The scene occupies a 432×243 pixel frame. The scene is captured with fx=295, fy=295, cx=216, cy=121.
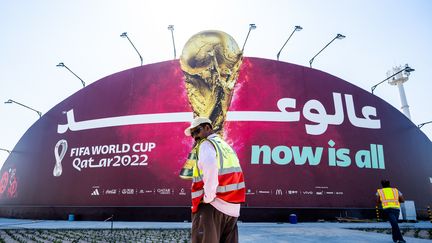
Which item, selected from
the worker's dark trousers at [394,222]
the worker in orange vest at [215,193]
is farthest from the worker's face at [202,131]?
the worker's dark trousers at [394,222]

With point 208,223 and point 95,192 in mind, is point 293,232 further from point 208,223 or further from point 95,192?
point 95,192

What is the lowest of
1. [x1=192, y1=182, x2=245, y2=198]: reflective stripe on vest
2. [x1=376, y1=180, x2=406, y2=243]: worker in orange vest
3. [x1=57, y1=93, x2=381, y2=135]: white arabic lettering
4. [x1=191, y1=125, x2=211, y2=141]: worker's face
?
[x1=376, y1=180, x2=406, y2=243]: worker in orange vest

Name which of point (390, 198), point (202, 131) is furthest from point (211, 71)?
point (202, 131)

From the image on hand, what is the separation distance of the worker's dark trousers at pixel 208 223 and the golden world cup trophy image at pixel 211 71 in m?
13.6

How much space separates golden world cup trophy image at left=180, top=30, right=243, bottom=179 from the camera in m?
16.9

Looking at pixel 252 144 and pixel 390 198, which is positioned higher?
pixel 252 144

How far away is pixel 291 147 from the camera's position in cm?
1633

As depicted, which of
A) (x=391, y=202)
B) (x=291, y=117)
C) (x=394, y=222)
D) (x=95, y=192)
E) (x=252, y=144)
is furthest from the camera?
(x=291, y=117)

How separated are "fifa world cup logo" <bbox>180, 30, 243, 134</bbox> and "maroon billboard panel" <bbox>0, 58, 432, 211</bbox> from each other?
0.44 metres

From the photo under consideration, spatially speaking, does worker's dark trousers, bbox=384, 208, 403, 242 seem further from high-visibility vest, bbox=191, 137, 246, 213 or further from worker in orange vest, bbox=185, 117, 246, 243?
high-visibility vest, bbox=191, 137, 246, 213

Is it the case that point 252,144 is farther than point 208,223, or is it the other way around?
point 252,144

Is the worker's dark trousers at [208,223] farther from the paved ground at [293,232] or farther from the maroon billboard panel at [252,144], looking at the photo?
the maroon billboard panel at [252,144]

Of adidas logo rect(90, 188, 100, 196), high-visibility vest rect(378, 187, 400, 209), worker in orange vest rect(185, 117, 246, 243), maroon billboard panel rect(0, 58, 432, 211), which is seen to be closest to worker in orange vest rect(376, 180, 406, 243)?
high-visibility vest rect(378, 187, 400, 209)

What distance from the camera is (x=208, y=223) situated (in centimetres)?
275
